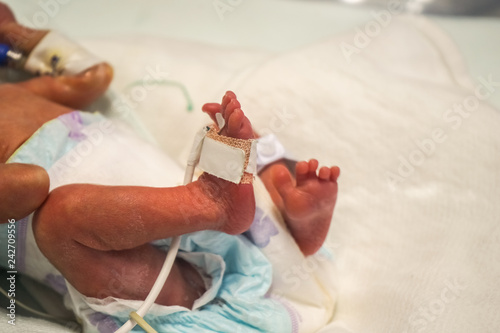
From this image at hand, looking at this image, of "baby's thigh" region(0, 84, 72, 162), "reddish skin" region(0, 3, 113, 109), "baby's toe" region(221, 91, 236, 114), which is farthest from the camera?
"reddish skin" region(0, 3, 113, 109)

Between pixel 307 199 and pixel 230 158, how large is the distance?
172mm

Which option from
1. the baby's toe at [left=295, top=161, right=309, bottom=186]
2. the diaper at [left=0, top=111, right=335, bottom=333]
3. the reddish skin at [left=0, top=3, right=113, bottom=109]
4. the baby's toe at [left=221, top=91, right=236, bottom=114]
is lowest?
the diaper at [left=0, top=111, right=335, bottom=333]

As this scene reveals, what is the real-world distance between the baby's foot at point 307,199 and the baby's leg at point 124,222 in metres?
0.10

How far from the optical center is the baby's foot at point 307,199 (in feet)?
2.41

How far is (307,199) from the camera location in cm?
74

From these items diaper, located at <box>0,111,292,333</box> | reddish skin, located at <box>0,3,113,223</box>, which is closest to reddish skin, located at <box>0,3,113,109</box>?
reddish skin, located at <box>0,3,113,223</box>

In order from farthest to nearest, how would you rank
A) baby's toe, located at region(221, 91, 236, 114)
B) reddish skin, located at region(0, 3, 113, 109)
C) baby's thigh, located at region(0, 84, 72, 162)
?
reddish skin, located at region(0, 3, 113, 109), baby's thigh, located at region(0, 84, 72, 162), baby's toe, located at region(221, 91, 236, 114)

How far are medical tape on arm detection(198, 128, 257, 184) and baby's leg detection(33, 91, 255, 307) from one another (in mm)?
15

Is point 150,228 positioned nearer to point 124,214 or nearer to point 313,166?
point 124,214

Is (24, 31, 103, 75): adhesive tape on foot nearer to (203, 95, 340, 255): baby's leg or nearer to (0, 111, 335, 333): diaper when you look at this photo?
(0, 111, 335, 333): diaper

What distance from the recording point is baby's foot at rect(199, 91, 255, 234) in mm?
646

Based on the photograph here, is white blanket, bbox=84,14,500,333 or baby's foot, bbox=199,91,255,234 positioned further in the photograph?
white blanket, bbox=84,14,500,333

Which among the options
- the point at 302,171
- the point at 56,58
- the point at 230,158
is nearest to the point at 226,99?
the point at 230,158

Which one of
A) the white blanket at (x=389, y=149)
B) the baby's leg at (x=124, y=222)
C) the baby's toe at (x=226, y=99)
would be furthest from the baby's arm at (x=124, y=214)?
the white blanket at (x=389, y=149)
